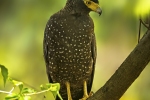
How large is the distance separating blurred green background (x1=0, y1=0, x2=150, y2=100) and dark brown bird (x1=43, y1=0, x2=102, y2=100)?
0.17 feet

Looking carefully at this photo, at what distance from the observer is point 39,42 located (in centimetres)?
125

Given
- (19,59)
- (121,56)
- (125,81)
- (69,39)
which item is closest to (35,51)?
(19,59)

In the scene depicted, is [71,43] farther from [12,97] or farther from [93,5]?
[12,97]

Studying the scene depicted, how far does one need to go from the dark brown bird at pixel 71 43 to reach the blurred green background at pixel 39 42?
0.05m

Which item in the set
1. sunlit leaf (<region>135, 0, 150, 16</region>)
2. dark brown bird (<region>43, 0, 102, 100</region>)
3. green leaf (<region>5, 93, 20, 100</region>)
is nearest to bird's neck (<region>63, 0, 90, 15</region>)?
dark brown bird (<region>43, 0, 102, 100</region>)

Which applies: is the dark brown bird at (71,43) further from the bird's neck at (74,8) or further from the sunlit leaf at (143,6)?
the sunlit leaf at (143,6)

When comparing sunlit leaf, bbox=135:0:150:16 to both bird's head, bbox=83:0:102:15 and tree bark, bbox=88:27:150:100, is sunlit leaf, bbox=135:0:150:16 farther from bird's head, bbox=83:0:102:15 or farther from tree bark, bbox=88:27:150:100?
bird's head, bbox=83:0:102:15

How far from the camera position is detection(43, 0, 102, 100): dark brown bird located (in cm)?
115

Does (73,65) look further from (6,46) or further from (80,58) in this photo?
(6,46)

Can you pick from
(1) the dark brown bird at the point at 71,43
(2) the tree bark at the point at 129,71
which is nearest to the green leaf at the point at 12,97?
(2) the tree bark at the point at 129,71

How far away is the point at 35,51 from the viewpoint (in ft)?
4.09

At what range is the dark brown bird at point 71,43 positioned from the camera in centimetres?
115

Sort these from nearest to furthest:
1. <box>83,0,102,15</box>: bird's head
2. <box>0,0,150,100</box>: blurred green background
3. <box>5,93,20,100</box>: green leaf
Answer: <box>5,93,20,100</box>: green leaf
<box>83,0,102,15</box>: bird's head
<box>0,0,150,100</box>: blurred green background

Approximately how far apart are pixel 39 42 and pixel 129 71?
0.44 meters
